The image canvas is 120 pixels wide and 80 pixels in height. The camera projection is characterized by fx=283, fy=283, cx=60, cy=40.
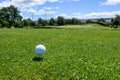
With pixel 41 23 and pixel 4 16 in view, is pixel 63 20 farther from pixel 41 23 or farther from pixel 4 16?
pixel 4 16

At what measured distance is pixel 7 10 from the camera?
160 metres

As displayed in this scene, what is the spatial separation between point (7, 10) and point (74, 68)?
151466 millimetres

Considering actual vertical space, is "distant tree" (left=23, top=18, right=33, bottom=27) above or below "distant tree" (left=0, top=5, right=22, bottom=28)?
below

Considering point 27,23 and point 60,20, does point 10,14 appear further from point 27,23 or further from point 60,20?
point 60,20

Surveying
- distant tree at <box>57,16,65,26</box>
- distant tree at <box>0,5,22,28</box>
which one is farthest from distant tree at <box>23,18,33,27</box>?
distant tree at <box>0,5,22,28</box>

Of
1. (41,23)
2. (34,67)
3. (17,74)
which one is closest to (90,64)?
(34,67)

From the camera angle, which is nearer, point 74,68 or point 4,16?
point 74,68

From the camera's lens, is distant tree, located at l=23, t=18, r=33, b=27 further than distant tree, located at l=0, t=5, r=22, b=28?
Yes

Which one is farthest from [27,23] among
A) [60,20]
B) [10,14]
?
[10,14]

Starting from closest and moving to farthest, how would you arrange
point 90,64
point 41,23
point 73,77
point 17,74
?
point 73,77
point 17,74
point 90,64
point 41,23

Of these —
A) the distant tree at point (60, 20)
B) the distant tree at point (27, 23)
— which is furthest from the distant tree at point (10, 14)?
the distant tree at point (60, 20)

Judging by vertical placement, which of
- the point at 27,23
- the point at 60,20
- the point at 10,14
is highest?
the point at 10,14

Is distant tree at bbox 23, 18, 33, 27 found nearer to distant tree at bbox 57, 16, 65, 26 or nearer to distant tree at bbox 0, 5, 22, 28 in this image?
distant tree at bbox 57, 16, 65, 26

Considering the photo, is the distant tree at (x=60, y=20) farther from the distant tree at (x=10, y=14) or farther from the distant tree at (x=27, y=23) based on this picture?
the distant tree at (x=10, y=14)
